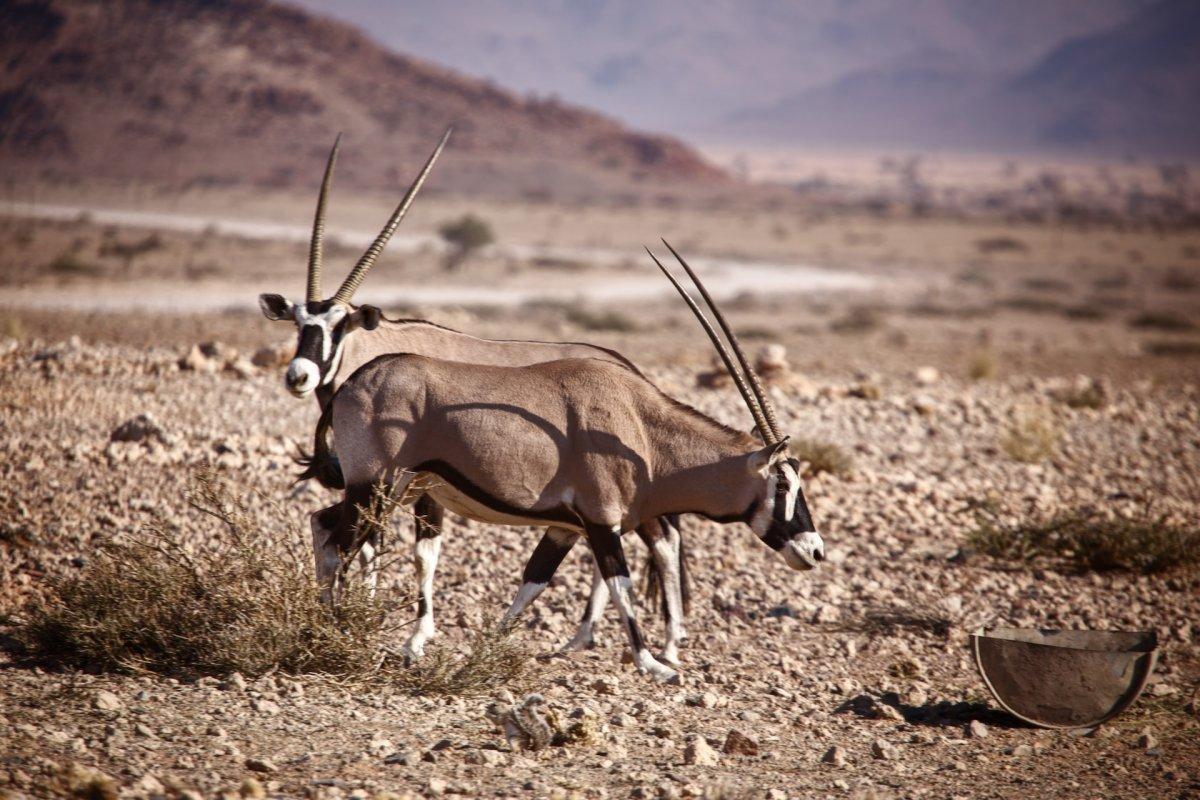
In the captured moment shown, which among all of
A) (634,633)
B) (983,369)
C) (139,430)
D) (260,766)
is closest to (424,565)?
(634,633)

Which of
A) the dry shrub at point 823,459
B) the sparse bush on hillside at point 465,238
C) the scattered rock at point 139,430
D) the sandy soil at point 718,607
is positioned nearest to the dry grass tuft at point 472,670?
the sandy soil at point 718,607

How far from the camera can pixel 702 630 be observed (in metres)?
7.54

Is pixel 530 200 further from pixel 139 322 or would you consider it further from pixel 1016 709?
pixel 1016 709

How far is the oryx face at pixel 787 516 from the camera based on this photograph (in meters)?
6.55

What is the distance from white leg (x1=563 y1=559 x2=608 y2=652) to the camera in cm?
710

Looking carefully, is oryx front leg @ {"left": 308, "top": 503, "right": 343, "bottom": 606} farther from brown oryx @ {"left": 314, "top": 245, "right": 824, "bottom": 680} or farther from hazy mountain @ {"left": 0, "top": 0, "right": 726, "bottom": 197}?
hazy mountain @ {"left": 0, "top": 0, "right": 726, "bottom": 197}

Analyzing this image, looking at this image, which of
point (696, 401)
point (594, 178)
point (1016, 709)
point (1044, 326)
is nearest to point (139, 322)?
point (696, 401)

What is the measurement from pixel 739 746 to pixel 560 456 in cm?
176

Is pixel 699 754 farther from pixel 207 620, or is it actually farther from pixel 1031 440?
pixel 1031 440

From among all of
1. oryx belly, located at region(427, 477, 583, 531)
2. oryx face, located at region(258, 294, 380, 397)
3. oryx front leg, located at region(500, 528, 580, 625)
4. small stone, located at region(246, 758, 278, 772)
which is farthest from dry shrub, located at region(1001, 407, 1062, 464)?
small stone, located at region(246, 758, 278, 772)

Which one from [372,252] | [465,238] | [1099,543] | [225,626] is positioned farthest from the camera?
[465,238]

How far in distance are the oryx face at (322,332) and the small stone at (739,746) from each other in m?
3.17

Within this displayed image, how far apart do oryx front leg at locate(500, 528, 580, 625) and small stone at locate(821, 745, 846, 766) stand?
1932 mm

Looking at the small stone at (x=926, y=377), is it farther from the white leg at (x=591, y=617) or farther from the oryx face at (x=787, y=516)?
the oryx face at (x=787, y=516)
